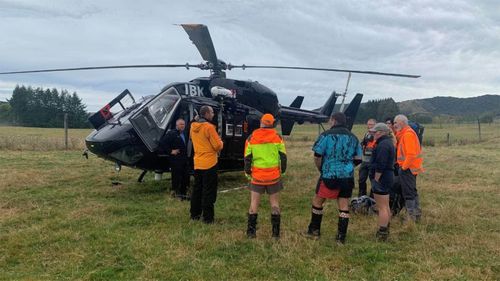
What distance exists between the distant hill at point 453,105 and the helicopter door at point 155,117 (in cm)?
12187

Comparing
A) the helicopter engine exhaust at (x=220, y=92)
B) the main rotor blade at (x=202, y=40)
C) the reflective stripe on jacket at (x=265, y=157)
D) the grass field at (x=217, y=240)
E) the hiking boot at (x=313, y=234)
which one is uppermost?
the main rotor blade at (x=202, y=40)

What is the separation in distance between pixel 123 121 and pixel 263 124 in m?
3.88

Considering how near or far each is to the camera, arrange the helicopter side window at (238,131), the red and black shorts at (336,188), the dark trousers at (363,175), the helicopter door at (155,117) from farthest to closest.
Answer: the helicopter side window at (238,131) < the dark trousers at (363,175) < the helicopter door at (155,117) < the red and black shorts at (336,188)

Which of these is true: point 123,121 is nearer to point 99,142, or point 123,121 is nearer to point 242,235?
point 99,142

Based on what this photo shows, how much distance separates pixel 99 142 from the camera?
323 inches

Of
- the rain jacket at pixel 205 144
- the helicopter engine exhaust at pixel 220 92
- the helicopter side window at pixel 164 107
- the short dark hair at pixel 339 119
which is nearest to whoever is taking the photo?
the short dark hair at pixel 339 119

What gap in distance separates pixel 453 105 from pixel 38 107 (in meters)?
114

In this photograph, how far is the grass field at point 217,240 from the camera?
15.8ft

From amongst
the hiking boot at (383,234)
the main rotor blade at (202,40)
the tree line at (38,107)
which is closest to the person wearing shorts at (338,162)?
the hiking boot at (383,234)

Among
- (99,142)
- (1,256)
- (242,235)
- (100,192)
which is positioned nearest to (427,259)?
(242,235)

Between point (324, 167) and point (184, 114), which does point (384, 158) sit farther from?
point (184, 114)

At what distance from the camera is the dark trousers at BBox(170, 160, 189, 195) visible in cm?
857

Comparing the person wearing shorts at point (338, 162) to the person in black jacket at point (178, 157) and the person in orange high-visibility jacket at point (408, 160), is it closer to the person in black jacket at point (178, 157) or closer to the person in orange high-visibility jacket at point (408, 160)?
the person in orange high-visibility jacket at point (408, 160)

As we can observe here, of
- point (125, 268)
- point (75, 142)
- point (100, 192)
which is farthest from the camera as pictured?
point (75, 142)
